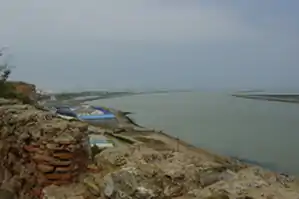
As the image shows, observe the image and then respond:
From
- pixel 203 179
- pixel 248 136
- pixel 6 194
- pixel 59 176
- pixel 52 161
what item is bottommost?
pixel 248 136

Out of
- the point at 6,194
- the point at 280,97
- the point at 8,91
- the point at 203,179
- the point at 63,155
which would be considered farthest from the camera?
the point at 280,97

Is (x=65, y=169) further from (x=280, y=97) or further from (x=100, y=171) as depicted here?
(x=280, y=97)

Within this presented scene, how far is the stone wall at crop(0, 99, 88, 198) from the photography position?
146 inches

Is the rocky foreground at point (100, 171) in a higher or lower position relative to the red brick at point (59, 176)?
higher

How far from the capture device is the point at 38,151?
12.6ft

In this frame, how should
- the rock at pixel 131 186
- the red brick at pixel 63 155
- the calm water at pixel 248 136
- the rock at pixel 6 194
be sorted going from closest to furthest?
the rock at pixel 131 186, the red brick at pixel 63 155, the rock at pixel 6 194, the calm water at pixel 248 136

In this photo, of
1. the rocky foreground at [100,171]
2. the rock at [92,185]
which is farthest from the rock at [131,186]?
the rock at [92,185]

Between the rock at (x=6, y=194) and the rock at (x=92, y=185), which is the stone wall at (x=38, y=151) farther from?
the rock at (x=92, y=185)

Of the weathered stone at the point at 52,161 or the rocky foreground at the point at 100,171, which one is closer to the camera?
the rocky foreground at the point at 100,171

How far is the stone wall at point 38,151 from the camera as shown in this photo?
146 inches

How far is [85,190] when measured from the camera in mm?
3367

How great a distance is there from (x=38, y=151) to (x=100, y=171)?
67 cm

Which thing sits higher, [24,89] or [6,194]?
[6,194]

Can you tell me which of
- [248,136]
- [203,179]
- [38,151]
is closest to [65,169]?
[38,151]
